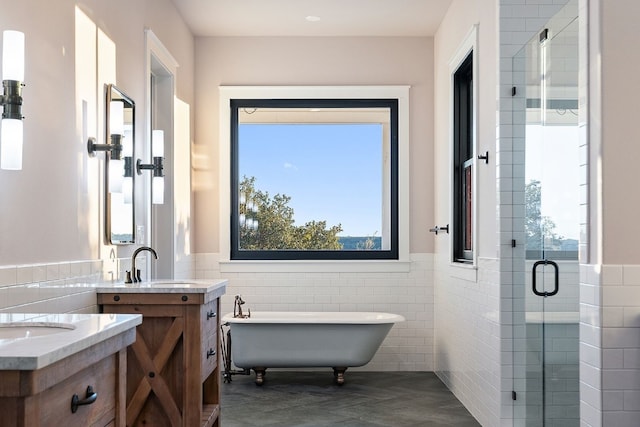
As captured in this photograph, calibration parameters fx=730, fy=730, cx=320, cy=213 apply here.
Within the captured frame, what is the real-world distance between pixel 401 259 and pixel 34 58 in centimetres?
431

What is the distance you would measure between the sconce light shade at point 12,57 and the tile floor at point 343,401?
3.06 metres

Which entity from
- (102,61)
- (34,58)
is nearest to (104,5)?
(102,61)

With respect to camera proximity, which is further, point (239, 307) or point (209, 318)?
point (239, 307)

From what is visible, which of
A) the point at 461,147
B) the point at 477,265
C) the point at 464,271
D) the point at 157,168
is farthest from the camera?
the point at 461,147

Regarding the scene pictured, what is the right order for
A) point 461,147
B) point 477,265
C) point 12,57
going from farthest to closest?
point 461,147
point 477,265
point 12,57

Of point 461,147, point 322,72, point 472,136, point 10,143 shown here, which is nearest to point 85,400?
point 10,143

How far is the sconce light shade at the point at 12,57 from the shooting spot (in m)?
2.26

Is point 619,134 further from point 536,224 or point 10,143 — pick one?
point 10,143

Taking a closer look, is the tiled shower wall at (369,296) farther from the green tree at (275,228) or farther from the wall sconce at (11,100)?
the wall sconce at (11,100)

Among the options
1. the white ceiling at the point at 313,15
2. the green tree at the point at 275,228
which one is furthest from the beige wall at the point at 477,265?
the green tree at the point at 275,228

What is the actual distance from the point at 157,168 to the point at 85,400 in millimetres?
2714

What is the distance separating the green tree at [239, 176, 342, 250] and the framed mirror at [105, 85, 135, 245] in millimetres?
2500

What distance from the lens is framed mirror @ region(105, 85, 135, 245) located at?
3.60 meters

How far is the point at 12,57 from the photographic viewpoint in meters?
2.27
